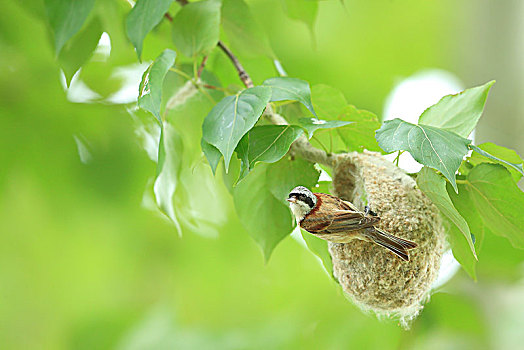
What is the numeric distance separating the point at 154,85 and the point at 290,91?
227mm

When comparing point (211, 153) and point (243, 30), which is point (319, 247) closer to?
point (211, 153)

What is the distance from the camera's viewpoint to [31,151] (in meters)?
1.73

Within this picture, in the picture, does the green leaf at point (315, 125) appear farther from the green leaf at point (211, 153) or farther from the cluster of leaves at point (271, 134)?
the green leaf at point (211, 153)

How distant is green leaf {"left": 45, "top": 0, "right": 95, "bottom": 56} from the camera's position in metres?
1.09

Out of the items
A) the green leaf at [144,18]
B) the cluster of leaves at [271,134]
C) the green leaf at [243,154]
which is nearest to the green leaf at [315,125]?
the cluster of leaves at [271,134]

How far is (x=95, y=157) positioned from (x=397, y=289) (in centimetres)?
129

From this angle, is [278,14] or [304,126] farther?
[278,14]

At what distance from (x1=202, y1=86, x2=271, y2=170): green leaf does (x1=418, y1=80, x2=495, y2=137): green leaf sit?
0.33 metres

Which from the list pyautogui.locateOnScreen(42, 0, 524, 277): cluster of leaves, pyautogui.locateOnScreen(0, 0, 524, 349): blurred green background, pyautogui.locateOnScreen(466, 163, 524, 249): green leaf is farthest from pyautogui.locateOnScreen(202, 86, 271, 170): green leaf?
pyautogui.locateOnScreen(0, 0, 524, 349): blurred green background

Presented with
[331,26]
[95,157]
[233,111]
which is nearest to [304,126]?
[233,111]

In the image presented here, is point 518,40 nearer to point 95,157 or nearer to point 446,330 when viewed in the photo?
point 446,330

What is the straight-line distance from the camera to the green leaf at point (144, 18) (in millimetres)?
901

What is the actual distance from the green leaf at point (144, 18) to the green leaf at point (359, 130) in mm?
390

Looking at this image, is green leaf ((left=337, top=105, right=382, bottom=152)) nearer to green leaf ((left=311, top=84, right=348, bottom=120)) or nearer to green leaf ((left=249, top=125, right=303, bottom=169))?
green leaf ((left=311, top=84, right=348, bottom=120))
